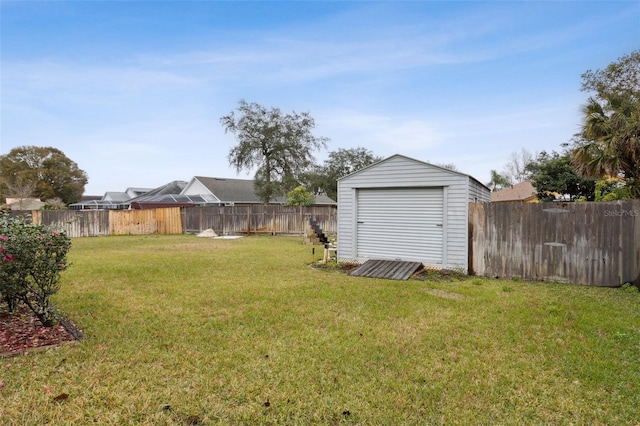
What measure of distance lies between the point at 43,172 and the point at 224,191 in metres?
29.1

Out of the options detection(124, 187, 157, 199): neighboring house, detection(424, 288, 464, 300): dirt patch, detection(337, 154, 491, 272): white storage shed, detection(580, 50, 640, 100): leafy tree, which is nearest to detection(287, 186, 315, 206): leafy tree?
detection(337, 154, 491, 272): white storage shed

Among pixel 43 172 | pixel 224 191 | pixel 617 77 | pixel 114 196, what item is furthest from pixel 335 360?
pixel 43 172

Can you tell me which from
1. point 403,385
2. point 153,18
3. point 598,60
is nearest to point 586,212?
point 403,385

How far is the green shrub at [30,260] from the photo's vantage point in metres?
3.62

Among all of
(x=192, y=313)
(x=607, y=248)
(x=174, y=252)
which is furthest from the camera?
(x=174, y=252)

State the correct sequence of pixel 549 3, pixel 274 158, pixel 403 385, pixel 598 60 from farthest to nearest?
pixel 274 158
pixel 598 60
pixel 549 3
pixel 403 385

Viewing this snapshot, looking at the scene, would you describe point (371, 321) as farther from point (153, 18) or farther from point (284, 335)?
point (153, 18)

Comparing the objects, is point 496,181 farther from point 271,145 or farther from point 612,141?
point 612,141

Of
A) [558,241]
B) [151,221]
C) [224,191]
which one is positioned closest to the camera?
[558,241]

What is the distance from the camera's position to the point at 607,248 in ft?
21.7

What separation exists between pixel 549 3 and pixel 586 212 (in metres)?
6.38

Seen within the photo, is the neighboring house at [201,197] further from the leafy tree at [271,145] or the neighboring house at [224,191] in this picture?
the leafy tree at [271,145]

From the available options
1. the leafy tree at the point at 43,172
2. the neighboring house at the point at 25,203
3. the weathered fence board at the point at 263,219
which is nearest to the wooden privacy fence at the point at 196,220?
the weathered fence board at the point at 263,219

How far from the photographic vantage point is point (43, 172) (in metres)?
44.1
